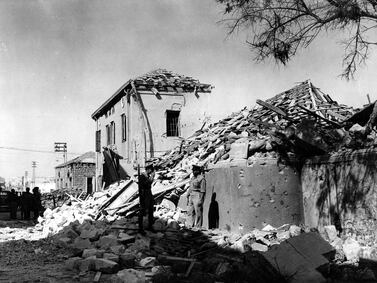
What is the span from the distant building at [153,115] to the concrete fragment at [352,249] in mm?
14206

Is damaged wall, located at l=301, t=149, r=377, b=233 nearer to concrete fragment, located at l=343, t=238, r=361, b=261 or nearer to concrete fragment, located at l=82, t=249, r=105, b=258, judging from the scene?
concrete fragment, located at l=343, t=238, r=361, b=261

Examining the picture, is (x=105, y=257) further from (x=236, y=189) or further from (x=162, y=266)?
(x=236, y=189)

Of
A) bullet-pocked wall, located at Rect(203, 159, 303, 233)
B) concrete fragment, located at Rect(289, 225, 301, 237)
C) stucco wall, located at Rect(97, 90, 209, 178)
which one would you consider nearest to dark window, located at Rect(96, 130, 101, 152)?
stucco wall, located at Rect(97, 90, 209, 178)

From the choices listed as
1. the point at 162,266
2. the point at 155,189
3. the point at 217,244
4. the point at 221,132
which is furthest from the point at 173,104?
the point at 162,266

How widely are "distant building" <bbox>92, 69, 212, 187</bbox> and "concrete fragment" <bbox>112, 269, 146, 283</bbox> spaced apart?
46.6 ft

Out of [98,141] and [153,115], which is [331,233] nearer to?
[153,115]

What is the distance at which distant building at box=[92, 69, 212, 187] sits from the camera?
69.3 ft

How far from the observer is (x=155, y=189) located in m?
13.8

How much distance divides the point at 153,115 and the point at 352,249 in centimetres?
1510

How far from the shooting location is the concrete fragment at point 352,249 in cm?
746

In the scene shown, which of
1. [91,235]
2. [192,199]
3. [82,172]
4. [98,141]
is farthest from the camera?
[82,172]

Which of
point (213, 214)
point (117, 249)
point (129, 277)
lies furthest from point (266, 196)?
point (129, 277)

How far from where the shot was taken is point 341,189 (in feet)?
27.6

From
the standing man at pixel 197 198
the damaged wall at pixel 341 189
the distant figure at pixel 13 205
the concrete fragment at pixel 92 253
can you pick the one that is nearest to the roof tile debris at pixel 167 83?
the distant figure at pixel 13 205
